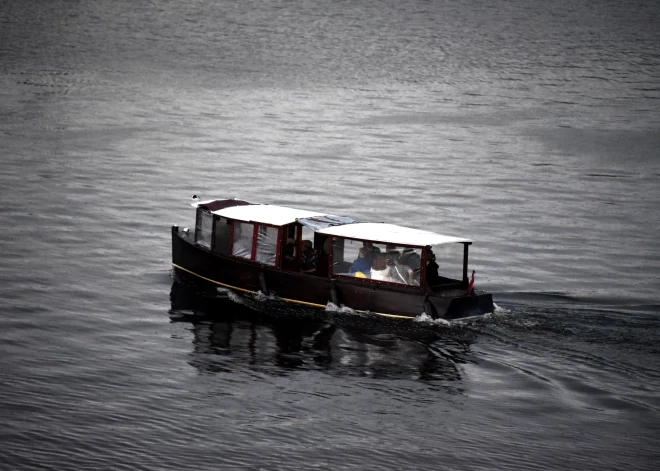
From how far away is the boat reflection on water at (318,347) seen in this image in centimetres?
2852

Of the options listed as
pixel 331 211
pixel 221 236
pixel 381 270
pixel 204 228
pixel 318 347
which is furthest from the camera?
pixel 331 211

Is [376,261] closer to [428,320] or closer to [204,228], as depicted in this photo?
[428,320]

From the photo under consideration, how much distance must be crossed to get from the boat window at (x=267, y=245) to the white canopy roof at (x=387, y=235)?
2.01 meters

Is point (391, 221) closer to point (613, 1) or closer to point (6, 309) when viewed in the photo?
point (6, 309)

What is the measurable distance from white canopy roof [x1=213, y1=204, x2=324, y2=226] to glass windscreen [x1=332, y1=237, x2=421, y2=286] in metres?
2.19

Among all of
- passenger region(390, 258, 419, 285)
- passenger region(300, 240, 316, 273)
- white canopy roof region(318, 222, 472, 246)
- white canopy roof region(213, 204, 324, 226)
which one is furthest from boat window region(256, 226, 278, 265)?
passenger region(390, 258, 419, 285)

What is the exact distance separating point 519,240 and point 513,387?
1762 cm

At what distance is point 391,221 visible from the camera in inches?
1849

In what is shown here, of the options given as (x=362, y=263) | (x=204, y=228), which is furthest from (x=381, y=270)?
(x=204, y=228)

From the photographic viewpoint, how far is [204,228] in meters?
36.1

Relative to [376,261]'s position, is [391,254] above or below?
above

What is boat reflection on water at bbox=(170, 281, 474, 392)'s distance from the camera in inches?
1123

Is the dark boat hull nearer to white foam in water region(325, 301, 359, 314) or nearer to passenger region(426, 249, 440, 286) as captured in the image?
white foam in water region(325, 301, 359, 314)

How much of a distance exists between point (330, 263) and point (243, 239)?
3.69 meters
